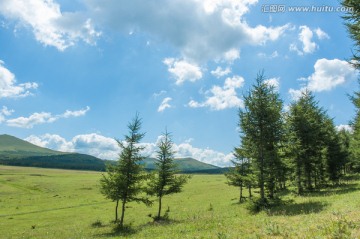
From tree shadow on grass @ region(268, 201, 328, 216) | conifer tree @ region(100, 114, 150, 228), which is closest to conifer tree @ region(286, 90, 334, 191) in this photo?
tree shadow on grass @ region(268, 201, 328, 216)

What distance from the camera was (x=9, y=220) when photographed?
4741 centimetres

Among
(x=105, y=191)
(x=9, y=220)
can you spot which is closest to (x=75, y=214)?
(x=9, y=220)

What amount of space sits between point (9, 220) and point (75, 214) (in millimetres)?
10290

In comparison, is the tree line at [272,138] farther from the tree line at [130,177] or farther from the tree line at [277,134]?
the tree line at [130,177]

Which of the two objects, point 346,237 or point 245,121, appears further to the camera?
point 245,121

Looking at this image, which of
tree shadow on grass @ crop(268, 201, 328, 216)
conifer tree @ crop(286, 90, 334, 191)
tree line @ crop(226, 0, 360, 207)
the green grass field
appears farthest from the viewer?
conifer tree @ crop(286, 90, 334, 191)

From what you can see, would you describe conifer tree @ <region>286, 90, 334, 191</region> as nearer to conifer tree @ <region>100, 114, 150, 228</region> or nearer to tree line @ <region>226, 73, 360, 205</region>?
tree line @ <region>226, 73, 360, 205</region>

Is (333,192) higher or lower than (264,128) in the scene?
lower

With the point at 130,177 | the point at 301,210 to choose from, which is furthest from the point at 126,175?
the point at 301,210

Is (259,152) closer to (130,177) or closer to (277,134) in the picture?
(277,134)

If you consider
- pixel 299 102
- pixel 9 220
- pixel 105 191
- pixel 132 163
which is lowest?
pixel 9 220

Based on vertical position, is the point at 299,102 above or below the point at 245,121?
above

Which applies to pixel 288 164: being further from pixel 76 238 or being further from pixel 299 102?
pixel 76 238

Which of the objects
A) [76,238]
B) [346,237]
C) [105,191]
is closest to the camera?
[346,237]
